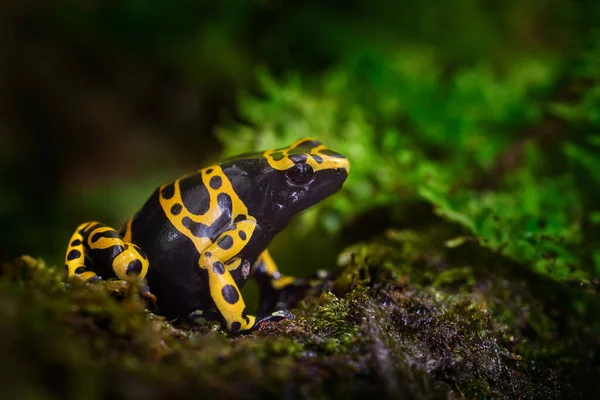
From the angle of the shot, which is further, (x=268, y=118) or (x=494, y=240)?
(x=268, y=118)

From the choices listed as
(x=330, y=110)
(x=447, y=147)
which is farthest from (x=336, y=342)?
(x=330, y=110)

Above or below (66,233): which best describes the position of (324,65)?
below

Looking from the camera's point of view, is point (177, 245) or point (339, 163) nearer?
point (177, 245)

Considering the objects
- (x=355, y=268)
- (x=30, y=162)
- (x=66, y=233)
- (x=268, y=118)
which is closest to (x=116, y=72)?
(x=30, y=162)

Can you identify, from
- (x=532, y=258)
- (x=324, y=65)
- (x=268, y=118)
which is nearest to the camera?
(x=532, y=258)

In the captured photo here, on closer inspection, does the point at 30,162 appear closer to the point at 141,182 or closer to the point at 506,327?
the point at 141,182

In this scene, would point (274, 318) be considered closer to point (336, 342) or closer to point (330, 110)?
point (336, 342)
